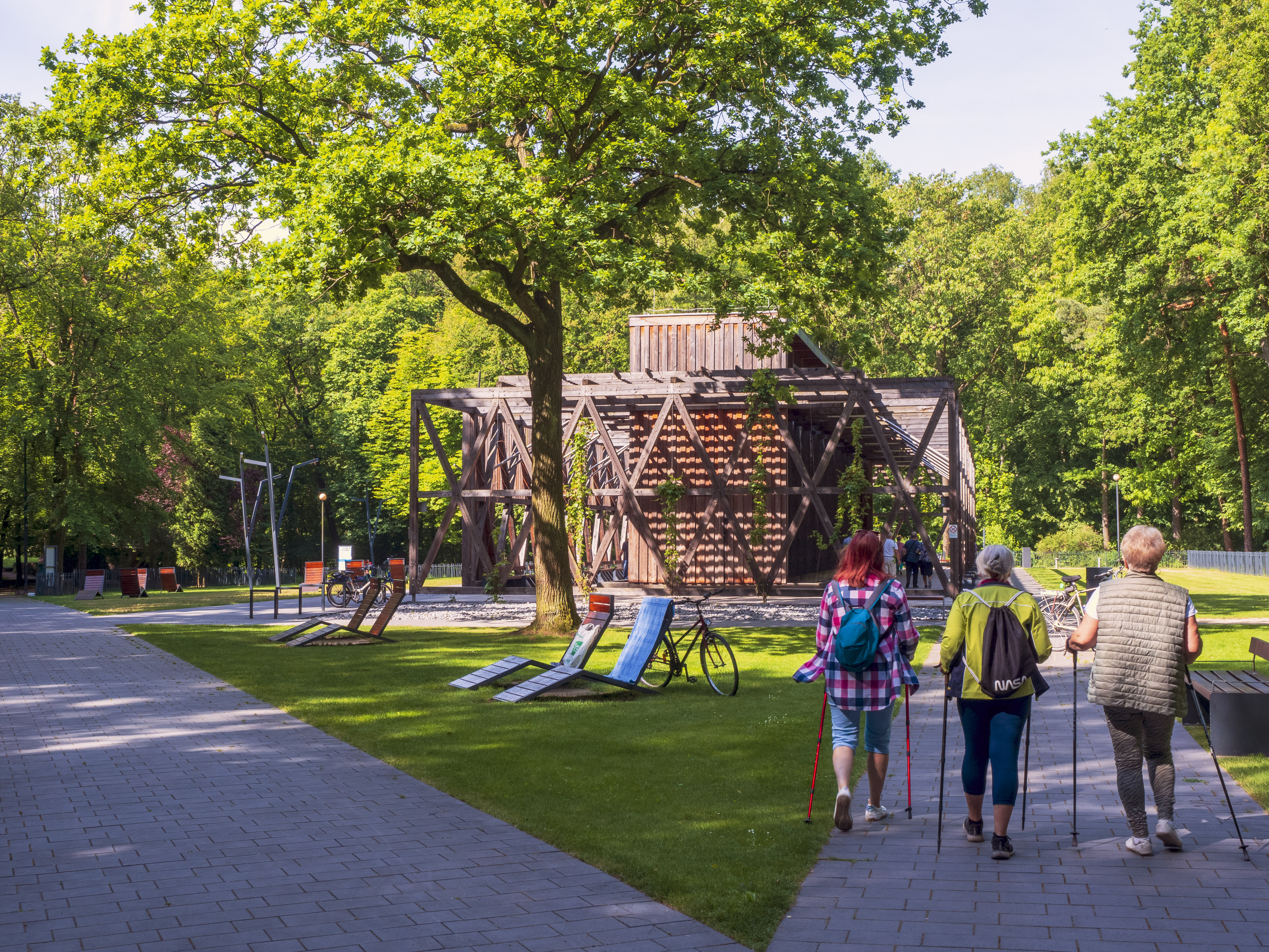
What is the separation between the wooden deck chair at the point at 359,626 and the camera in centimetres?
1886

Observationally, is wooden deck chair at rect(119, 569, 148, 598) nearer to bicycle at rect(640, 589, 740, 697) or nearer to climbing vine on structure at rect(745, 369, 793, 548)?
climbing vine on structure at rect(745, 369, 793, 548)

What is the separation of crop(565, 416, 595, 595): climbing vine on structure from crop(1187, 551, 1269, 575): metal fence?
33670 millimetres

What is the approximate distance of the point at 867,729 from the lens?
22.3 ft

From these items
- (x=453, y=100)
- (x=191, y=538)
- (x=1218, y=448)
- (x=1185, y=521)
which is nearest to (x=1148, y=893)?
(x=453, y=100)

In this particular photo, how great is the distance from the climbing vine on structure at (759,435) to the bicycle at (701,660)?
11.3 m

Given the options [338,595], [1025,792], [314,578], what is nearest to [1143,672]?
[1025,792]

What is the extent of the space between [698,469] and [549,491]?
40.3 ft

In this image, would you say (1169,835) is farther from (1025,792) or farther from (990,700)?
(990,700)

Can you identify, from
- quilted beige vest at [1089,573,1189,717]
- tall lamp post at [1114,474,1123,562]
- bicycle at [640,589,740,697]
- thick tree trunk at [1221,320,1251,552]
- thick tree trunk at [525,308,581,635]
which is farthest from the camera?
tall lamp post at [1114,474,1123,562]

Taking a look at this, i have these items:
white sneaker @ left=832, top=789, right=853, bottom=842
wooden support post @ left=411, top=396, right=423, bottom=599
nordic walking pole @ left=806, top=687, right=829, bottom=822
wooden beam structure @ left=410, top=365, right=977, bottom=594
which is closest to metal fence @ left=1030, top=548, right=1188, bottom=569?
wooden beam structure @ left=410, top=365, right=977, bottom=594

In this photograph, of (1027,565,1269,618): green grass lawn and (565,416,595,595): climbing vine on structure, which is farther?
(565,416,595,595): climbing vine on structure

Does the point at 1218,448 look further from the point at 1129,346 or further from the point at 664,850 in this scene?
the point at 664,850

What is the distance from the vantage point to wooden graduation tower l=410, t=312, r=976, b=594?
27.2 meters

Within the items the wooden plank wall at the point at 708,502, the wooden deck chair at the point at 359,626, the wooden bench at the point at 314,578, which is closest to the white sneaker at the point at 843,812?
the wooden deck chair at the point at 359,626
